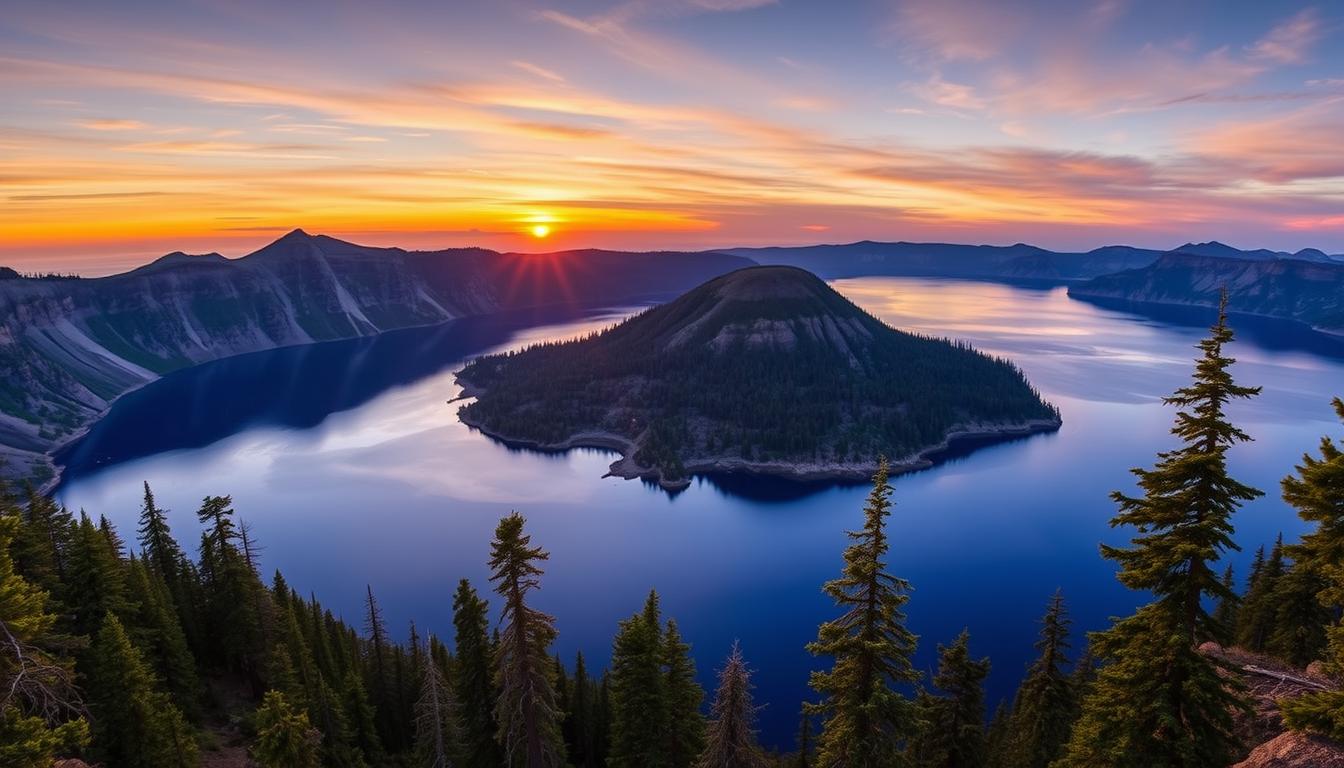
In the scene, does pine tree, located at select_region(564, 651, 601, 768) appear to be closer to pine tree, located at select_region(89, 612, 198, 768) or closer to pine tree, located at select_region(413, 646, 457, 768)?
pine tree, located at select_region(413, 646, 457, 768)

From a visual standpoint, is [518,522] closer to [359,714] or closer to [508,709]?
[508,709]

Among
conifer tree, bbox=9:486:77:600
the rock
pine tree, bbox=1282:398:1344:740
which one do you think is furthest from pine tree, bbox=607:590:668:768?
conifer tree, bbox=9:486:77:600

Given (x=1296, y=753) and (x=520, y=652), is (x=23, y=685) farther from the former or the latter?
(x=1296, y=753)

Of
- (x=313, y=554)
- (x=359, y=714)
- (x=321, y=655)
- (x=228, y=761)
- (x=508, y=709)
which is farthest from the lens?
(x=313, y=554)

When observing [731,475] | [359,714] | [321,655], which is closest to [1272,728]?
[359,714]

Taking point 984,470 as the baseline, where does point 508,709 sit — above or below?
above

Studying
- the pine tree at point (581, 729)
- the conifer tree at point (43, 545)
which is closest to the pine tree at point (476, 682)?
the pine tree at point (581, 729)
